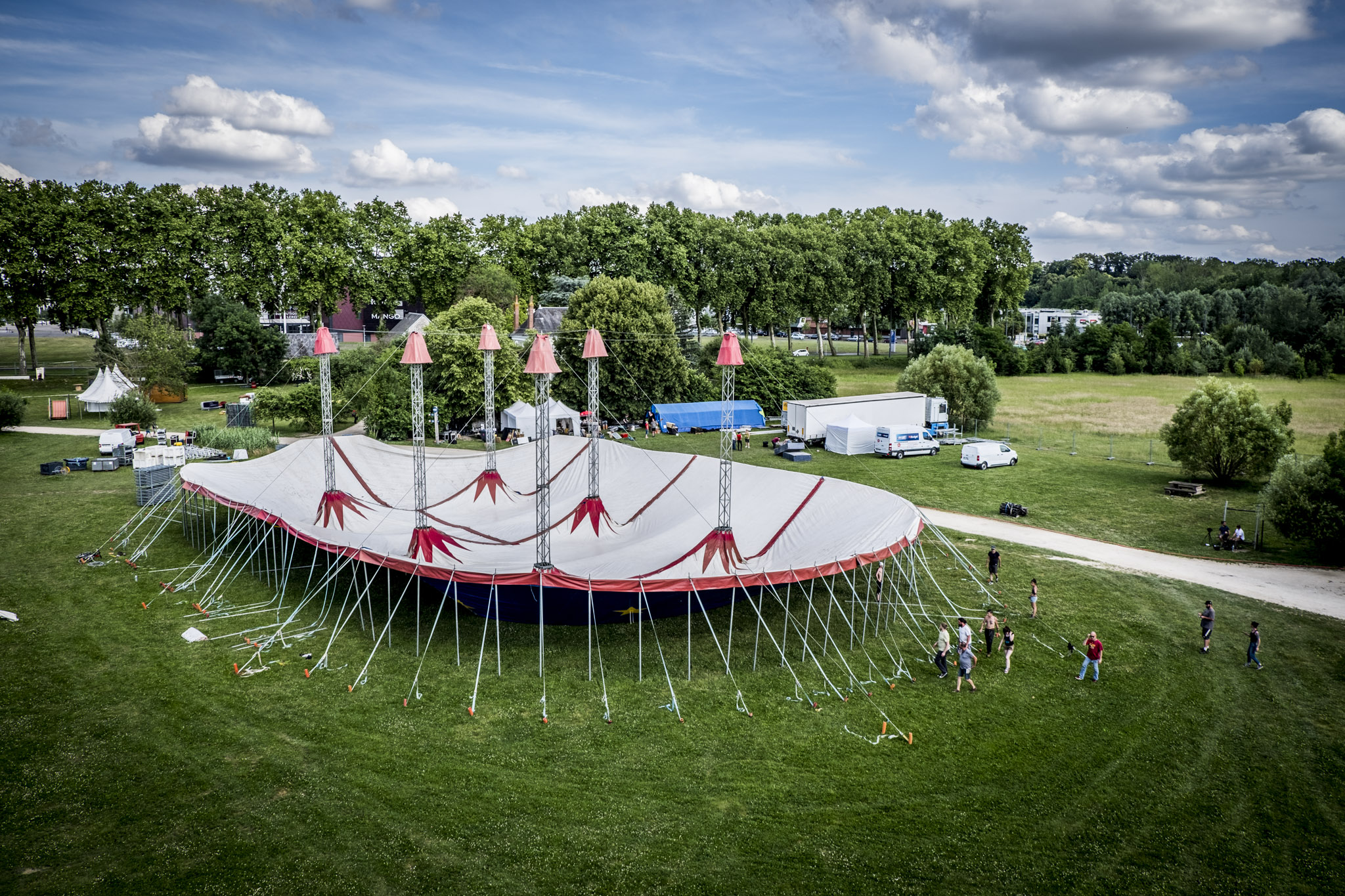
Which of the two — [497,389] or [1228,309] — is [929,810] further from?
[1228,309]

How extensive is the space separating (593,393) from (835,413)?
20.0 m

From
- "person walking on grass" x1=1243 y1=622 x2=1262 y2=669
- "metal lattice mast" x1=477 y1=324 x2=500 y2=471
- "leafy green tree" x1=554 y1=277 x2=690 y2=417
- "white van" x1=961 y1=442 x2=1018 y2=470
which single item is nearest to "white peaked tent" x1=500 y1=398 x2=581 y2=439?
"leafy green tree" x1=554 y1=277 x2=690 y2=417

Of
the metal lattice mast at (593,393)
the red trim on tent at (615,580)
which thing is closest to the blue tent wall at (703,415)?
the metal lattice mast at (593,393)

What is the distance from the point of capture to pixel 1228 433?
29156mm

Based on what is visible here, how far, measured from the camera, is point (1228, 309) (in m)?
84.8

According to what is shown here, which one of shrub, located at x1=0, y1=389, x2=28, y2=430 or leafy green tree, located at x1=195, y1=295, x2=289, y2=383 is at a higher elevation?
leafy green tree, located at x1=195, y1=295, x2=289, y2=383

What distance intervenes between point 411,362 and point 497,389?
2182cm

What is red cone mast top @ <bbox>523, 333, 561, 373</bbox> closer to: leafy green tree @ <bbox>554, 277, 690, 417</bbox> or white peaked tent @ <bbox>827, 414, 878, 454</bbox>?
white peaked tent @ <bbox>827, 414, 878, 454</bbox>

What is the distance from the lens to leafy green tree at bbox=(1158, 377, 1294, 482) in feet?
94.7

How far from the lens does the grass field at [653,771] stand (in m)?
9.80

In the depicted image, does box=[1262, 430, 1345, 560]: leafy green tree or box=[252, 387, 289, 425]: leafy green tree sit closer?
box=[1262, 430, 1345, 560]: leafy green tree

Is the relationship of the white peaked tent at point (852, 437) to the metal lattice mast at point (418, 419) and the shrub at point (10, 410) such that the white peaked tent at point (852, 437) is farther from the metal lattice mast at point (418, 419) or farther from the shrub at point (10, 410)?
the shrub at point (10, 410)

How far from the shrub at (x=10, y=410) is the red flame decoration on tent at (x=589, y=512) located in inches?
1294

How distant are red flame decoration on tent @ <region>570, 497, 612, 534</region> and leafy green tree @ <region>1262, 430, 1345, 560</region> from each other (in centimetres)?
1821
